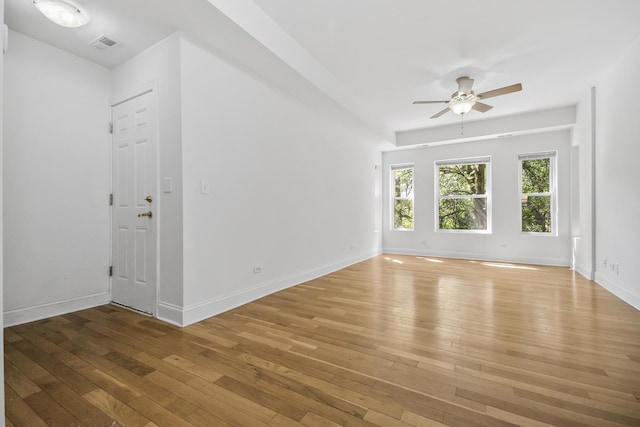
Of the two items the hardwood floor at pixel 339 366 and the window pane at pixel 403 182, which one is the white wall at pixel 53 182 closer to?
the hardwood floor at pixel 339 366

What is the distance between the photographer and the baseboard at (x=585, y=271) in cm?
420

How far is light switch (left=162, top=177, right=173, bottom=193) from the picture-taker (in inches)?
104

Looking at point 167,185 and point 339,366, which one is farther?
point 167,185

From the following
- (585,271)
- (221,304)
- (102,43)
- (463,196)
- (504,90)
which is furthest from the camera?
(463,196)

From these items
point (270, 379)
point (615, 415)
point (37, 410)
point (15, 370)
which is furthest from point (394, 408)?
point (15, 370)

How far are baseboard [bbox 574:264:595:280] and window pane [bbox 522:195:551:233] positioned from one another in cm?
91

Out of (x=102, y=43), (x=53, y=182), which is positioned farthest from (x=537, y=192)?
(x=53, y=182)

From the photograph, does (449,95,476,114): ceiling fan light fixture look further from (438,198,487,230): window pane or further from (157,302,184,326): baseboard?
(157,302,184,326): baseboard

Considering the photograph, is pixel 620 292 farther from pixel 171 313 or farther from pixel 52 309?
pixel 52 309

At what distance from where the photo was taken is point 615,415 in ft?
4.65

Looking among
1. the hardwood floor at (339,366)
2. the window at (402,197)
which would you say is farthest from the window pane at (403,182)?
the hardwood floor at (339,366)

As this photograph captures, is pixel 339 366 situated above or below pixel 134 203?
below

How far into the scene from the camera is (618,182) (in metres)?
3.40

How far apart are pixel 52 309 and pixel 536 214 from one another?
7.44m
